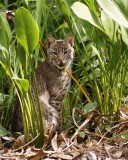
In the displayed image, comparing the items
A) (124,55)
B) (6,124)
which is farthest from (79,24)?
(6,124)

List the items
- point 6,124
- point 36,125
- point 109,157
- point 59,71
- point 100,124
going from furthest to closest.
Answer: point 59,71 < point 6,124 < point 100,124 < point 36,125 < point 109,157

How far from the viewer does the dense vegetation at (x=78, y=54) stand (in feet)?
9.68

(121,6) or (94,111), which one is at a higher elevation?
(121,6)

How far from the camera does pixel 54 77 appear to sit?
13.6 feet

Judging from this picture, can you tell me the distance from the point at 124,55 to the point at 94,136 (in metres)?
0.58

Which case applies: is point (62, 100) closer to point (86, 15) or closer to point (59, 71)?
point (59, 71)

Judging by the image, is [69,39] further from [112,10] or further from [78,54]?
[112,10]

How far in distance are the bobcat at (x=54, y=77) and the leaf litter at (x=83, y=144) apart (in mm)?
399

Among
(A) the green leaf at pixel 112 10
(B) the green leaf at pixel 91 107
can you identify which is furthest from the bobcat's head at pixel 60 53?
(A) the green leaf at pixel 112 10

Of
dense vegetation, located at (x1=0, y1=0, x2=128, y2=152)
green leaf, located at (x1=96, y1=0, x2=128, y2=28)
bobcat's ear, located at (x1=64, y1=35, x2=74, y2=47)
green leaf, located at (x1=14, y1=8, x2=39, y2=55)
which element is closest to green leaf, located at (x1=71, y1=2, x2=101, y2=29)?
dense vegetation, located at (x1=0, y1=0, x2=128, y2=152)

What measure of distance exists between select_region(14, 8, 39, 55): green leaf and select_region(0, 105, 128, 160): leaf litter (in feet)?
1.78

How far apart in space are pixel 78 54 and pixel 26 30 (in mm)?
815

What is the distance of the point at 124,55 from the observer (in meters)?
3.53

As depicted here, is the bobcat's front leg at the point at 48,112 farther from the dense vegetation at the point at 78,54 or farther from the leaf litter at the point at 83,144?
the leaf litter at the point at 83,144
